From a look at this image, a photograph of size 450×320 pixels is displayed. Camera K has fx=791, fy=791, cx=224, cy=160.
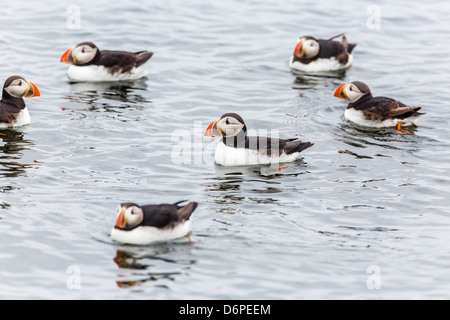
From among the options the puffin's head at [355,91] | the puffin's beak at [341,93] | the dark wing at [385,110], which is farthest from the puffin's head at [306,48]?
the dark wing at [385,110]

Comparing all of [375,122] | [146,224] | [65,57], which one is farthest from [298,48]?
[146,224]

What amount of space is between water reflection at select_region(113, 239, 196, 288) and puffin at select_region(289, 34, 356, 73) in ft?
29.6

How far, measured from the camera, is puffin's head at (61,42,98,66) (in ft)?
54.0

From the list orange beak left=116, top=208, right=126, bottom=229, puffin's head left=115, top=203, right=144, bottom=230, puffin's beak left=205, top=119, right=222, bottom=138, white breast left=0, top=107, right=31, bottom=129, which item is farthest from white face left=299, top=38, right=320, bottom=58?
orange beak left=116, top=208, right=126, bottom=229

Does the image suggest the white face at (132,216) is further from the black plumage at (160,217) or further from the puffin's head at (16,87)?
the puffin's head at (16,87)

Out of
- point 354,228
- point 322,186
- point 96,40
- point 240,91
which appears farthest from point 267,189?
point 96,40

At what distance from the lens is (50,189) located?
11266mm

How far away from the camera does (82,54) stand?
54.0 feet

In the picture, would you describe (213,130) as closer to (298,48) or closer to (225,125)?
(225,125)

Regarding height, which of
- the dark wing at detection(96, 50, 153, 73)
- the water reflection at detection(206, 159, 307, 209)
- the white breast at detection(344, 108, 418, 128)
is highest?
the dark wing at detection(96, 50, 153, 73)

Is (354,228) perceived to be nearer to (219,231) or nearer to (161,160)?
(219,231)

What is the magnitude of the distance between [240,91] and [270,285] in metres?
8.29

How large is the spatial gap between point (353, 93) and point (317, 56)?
9.68 feet

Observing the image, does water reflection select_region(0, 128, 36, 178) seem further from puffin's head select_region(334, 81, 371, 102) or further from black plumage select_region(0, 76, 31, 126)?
puffin's head select_region(334, 81, 371, 102)
